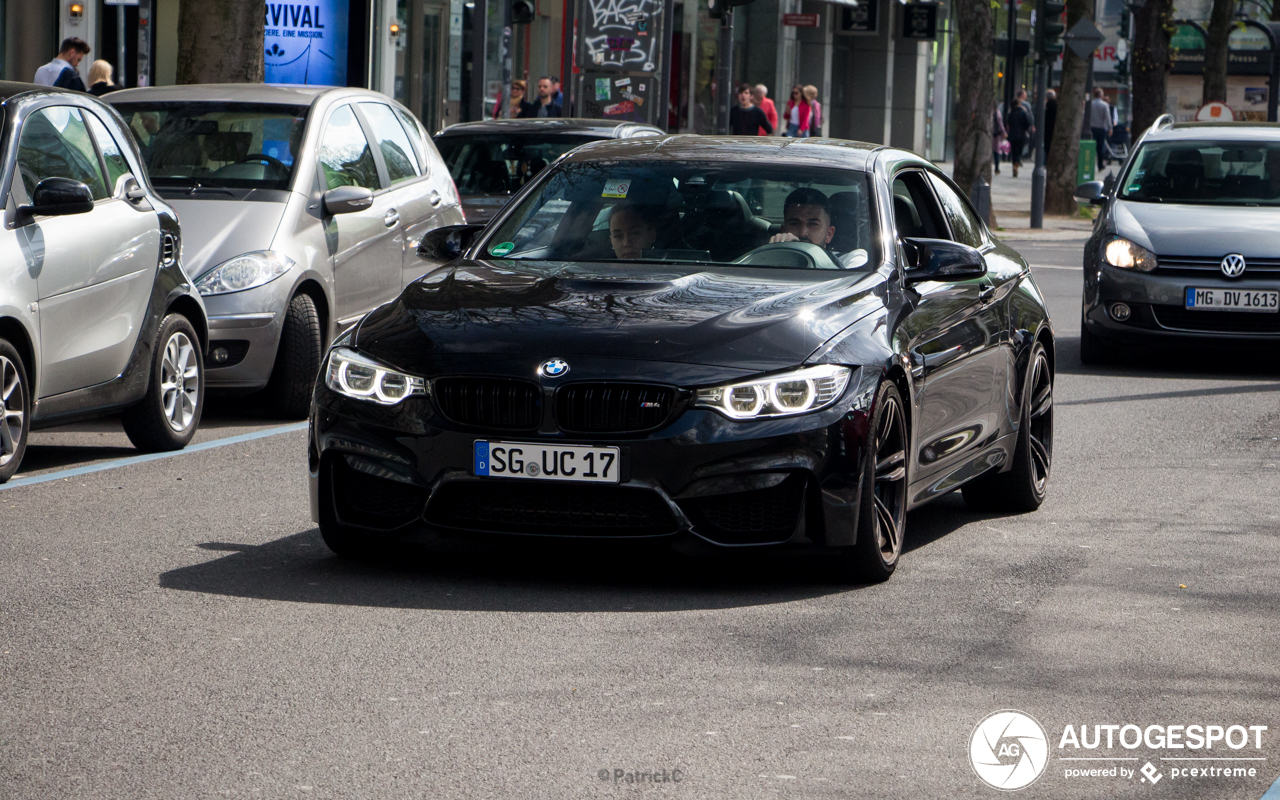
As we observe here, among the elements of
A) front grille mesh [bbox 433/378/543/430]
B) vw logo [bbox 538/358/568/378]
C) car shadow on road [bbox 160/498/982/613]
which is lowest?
car shadow on road [bbox 160/498/982/613]

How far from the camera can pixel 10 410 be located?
328 inches

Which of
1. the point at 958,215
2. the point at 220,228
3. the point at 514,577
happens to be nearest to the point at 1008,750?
the point at 514,577

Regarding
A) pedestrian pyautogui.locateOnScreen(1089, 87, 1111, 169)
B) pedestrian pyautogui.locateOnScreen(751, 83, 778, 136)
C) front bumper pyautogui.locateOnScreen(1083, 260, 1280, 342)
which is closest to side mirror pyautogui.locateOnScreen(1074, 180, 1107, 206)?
front bumper pyautogui.locateOnScreen(1083, 260, 1280, 342)

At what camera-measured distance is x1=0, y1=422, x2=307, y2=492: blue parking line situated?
870cm

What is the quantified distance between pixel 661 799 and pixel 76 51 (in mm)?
17658

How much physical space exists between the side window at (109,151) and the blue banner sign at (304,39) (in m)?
15.7

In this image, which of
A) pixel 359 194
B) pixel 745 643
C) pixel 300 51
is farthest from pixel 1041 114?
pixel 745 643

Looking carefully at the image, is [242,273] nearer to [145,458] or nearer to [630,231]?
[145,458]

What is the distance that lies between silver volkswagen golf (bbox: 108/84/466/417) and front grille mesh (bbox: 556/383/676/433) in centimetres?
469

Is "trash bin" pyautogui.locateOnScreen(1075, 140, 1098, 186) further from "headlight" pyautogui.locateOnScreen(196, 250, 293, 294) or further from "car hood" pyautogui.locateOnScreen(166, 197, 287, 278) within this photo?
"headlight" pyautogui.locateOnScreen(196, 250, 293, 294)

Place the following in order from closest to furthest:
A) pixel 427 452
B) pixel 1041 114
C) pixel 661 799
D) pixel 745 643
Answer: pixel 661 799
pixel 745 643
pixel 427 452
pixel 1041 114

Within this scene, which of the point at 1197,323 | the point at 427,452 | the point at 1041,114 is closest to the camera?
the point at 427,452

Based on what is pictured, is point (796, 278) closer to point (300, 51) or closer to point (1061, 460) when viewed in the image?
point (1061, 460)

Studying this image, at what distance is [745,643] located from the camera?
586 centimetres
